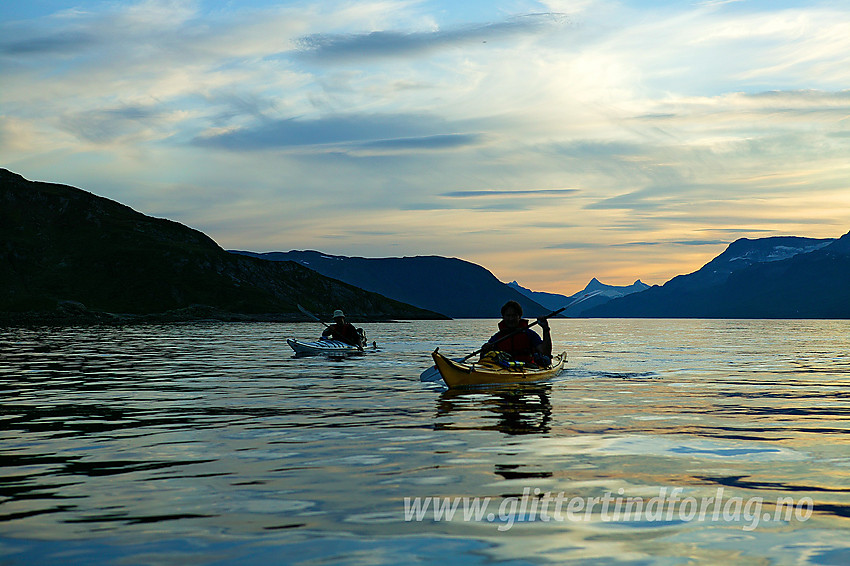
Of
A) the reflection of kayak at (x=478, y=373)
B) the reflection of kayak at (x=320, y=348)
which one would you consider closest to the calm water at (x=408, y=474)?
the reflection of kayak at (x=478, y=373)

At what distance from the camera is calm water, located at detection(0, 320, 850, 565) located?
7410 mm

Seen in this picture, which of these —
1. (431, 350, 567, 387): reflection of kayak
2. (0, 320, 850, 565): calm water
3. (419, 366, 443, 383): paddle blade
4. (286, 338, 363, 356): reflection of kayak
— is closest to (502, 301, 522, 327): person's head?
(431, 350, 567, 387): reflection of kayak

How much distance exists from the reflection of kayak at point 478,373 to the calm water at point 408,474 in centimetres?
59

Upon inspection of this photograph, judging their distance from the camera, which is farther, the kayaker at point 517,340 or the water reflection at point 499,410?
the kayaker at point 517,340

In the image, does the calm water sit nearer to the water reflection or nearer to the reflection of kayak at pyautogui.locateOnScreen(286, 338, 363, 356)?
the water reflection

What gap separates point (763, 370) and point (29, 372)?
106 feet

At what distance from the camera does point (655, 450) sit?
13.0 metres

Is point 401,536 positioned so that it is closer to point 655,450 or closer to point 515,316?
point 655,450

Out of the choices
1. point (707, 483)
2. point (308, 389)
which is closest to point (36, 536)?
point (707, 483)

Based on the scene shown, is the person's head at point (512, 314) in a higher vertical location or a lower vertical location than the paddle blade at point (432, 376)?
higher

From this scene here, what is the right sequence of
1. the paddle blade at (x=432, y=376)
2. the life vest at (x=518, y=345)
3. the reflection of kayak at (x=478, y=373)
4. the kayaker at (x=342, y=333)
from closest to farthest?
the reflection of kayak at (x=478, y=373), the life vest at (x=518, y=345), the paddle blade at (x=432, y=376), the kayaker at (x=342, y=333)

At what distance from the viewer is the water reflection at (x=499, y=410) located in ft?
52.4

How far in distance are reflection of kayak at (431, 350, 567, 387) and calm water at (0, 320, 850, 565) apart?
588mm

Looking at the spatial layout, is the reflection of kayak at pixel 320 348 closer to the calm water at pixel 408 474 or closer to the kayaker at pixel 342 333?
the kayaker at pixel 342 333
